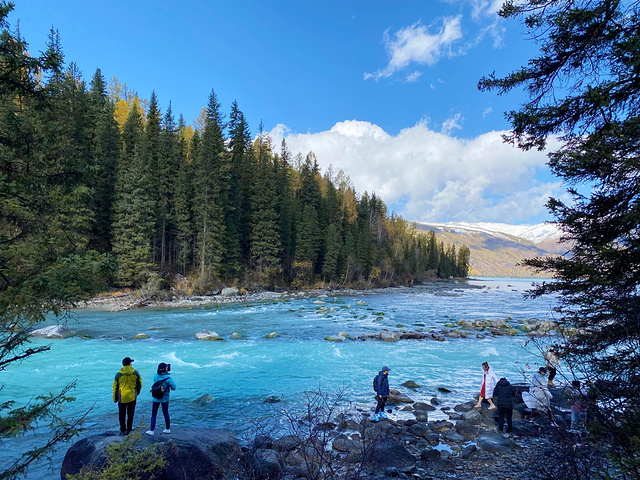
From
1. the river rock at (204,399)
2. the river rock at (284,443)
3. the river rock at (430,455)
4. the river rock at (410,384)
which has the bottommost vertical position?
the river rock at (410,384)

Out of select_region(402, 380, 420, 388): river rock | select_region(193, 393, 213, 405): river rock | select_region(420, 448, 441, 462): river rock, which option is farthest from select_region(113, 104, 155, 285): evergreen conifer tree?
select_region(420, 448, 441, 462): river rock

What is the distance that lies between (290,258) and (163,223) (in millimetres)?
21726

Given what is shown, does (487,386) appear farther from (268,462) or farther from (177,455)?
(177,455)

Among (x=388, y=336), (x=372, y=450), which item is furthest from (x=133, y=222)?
(x=372, y=450)

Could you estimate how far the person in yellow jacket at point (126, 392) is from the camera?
24.7ft

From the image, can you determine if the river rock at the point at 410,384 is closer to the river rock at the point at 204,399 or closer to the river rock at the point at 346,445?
the river rock at the point at 346,445

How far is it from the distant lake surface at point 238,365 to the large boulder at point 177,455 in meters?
0.75

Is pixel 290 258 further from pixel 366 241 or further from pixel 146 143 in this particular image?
pixel 146 143

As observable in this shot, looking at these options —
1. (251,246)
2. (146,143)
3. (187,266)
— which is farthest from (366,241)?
(146,143)

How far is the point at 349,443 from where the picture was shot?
782 cm

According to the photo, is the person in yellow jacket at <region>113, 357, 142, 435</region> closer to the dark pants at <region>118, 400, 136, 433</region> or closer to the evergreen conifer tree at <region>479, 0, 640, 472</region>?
the dark pants at <region>118, 400, 136, 433</region>

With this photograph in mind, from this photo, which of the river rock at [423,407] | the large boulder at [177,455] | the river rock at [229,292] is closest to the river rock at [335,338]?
the river rock at [423,407]

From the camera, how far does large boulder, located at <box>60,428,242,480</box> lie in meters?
6.09

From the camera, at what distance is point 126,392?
7.59m
